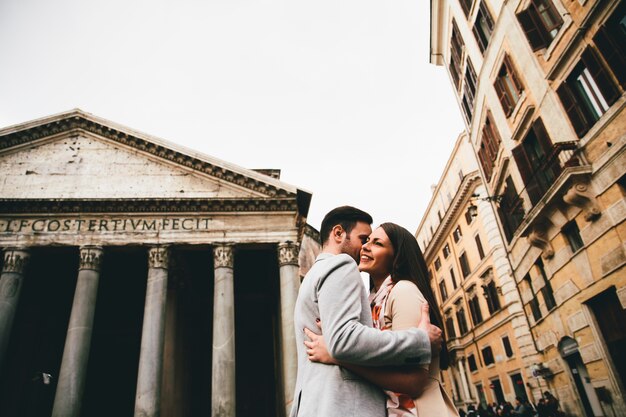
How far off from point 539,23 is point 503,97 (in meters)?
2.83

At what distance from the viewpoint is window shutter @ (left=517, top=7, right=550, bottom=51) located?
1146cm

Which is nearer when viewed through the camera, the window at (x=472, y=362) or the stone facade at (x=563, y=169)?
the stone facade at (x=563, y=169)

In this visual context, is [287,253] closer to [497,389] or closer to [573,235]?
[573,235]

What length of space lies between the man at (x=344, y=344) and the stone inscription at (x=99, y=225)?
44.8 ft

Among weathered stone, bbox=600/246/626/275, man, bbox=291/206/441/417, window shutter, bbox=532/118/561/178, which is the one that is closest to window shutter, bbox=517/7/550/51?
window shutter, bbox=532/118/561/178

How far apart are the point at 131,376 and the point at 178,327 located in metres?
4.80

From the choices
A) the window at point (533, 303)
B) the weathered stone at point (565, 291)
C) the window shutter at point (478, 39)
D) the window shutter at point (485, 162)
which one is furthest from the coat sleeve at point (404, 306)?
the window shutter at point (485, 162)

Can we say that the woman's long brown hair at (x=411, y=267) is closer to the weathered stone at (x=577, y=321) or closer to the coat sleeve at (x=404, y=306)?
the coat sleeve at (x=404, y=306)

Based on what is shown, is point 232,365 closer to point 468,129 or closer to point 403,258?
point 403,258

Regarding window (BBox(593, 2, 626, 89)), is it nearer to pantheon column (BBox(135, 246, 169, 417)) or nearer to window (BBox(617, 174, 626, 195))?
window (BBox(617, 174, 626, 195))

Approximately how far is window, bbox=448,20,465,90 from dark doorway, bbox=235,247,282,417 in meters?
11.9

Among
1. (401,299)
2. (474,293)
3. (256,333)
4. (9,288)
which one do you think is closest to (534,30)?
(401,299)

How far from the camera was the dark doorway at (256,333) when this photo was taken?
1900 centimetres

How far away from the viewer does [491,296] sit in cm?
2311
